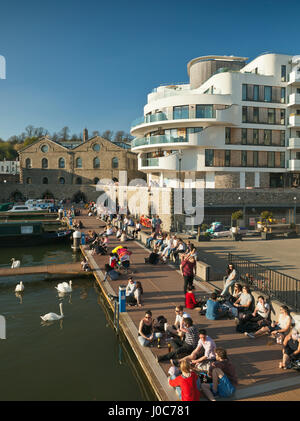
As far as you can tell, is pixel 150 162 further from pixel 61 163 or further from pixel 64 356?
pixel 61 163

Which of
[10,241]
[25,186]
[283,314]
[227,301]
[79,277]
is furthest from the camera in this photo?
[25,186]

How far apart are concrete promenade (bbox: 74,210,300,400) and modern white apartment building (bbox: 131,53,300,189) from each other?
22013 mm

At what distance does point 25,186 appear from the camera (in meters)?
61.1

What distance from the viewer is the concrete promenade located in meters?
6.68

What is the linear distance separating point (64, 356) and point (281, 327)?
251 inches

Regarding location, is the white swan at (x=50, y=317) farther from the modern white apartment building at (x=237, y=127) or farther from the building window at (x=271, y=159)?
the building window at (x=271, y=159)

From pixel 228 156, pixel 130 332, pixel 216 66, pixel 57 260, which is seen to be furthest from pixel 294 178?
pixel 130 332

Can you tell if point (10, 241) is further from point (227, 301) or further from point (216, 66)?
point (216, 66)

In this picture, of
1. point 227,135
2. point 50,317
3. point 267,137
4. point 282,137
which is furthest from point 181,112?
point 50,317

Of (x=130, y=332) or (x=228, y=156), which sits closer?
(x=130, y=332)

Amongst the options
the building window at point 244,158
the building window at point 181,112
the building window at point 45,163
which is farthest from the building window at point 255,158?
the building window at point 45,163

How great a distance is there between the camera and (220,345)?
8.52 m

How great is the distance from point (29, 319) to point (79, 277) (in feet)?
16.8
